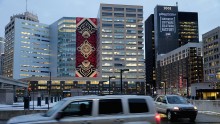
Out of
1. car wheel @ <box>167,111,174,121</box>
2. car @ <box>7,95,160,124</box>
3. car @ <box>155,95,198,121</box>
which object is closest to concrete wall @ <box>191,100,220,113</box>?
car @ <box>155,95,198,121</box>

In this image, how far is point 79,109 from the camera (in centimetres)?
946

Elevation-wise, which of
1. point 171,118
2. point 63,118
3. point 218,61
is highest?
point 218,61

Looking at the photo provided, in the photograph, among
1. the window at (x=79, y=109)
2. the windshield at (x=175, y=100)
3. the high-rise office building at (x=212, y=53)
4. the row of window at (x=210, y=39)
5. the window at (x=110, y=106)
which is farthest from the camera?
the row of window at (x=210, y=39)

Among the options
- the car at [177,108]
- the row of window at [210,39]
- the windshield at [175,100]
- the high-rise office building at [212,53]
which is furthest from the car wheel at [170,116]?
the row of window at [210,39]

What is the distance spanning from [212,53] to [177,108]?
5551 inches

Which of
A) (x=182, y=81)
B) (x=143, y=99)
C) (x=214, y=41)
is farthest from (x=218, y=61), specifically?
(x=143, y=99)

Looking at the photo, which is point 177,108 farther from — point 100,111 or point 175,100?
point 100,111

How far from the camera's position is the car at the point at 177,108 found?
2098 centimetres

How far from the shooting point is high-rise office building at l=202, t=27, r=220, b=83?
149 m

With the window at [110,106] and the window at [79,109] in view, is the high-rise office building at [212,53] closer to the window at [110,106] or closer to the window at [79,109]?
the window at [110,106]

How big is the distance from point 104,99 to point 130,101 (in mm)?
803

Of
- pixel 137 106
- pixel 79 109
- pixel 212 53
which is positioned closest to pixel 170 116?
pixel 137 106

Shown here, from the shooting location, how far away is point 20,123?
9.00 metres

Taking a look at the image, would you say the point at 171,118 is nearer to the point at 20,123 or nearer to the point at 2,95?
the point at 20,123
